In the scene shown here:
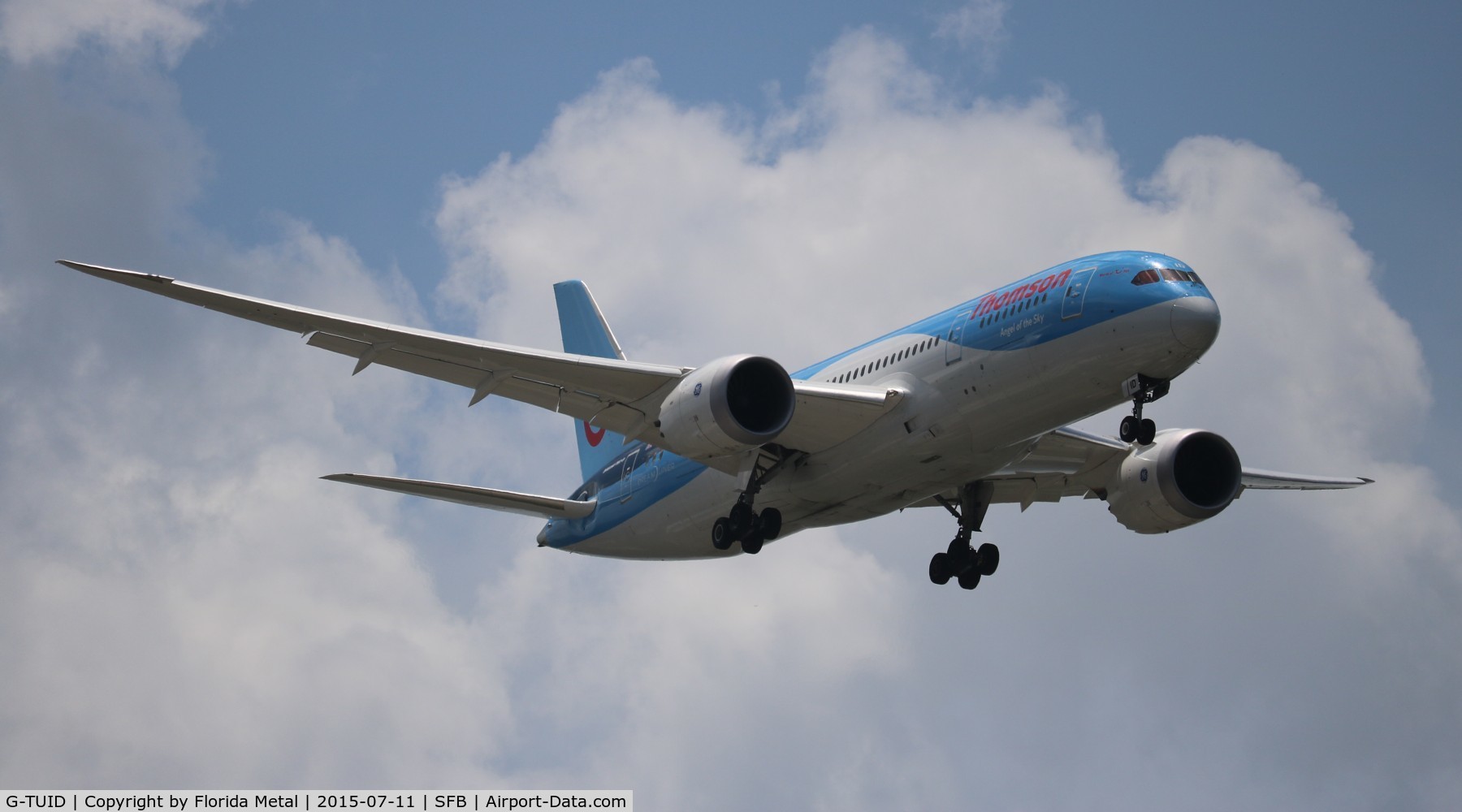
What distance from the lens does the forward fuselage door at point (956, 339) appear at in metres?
26.1

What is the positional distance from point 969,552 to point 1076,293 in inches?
358

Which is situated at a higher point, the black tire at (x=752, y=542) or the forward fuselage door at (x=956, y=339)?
the forward fuselage door at (x=956, y=339)

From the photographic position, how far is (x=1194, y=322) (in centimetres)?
2369

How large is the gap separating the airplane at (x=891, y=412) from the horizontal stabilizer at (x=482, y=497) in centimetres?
8

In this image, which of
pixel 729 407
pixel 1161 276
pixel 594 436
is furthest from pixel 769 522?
pixel 594 436

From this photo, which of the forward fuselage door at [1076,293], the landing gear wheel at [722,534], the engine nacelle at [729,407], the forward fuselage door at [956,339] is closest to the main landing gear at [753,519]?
the landing gear wheel at [722,534]

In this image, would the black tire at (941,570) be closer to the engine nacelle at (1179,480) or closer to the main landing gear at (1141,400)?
→ the engine nacelle at (1179,480)

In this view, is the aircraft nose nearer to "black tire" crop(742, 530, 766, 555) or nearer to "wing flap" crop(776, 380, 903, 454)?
"wing flap" crop(776, 380, 903, 454)

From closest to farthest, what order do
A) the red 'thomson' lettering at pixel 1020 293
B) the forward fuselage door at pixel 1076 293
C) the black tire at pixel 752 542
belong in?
the forward fuselage door at pixel 1076 293, the red 'thomson' lettering at pixel 1020 293, the black tire at pixel 752 542

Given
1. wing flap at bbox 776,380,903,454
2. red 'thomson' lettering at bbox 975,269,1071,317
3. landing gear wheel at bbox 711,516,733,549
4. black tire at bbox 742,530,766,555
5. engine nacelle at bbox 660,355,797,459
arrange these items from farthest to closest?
landing gear wheel at bbox 711,516,733,549, black tire at bbox 742,530,766,555, wing flap at bbox 776,380,903,454, engine nacelle at bbox 660,355,797,459, red 'thomson' lettering at bbox 975,269,1071,317

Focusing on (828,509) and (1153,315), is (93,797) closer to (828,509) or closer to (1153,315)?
(828,509)

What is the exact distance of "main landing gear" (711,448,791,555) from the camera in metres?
28.7

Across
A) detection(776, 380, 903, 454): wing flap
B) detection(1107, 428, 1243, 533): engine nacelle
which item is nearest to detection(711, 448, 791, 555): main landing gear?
detection(776, 380, 903, 454): wing flap

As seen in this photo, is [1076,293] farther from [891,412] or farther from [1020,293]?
[891,412]
